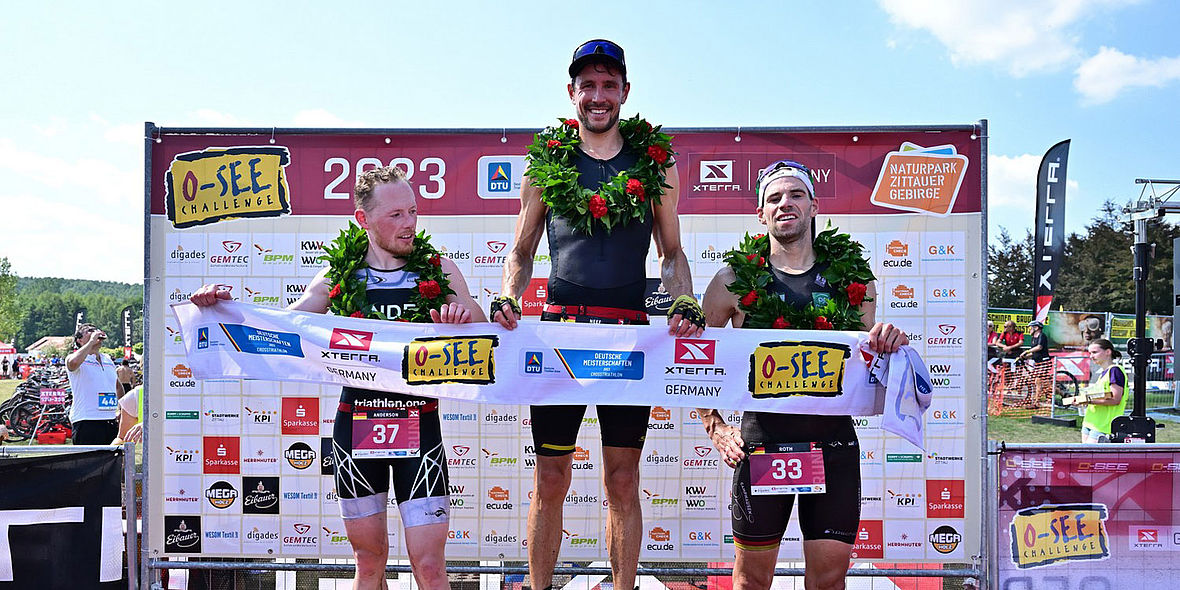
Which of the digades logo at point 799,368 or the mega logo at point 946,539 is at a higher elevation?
the digades logo at point 799,368

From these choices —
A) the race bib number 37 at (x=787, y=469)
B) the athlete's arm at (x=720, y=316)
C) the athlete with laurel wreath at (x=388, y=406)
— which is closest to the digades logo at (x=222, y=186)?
the athlete with laurel wreath at (x=388, y=406)

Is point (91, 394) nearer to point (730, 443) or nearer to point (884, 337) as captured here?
point (730, 443)

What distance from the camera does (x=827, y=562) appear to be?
319 centimetres

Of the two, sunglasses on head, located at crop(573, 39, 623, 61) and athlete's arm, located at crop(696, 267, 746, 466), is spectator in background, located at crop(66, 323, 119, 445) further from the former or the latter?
athlete's arm, located at crop(696, 267, 746, 466)

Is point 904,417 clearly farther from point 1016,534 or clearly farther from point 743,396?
point 1016,534

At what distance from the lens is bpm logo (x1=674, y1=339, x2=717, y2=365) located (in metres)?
3.55

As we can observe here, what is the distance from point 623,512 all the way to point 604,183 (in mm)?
1460

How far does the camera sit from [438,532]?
10.8ft

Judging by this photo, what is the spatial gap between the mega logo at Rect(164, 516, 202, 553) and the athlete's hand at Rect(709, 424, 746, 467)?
11.1 ft

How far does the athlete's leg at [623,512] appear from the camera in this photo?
352 cm

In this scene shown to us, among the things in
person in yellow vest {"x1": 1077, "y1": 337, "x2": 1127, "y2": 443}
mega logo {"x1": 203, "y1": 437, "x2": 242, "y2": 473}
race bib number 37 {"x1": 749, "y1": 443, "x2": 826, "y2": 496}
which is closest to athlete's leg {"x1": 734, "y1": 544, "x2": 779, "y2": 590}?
race bib number 37 {"x1": 749, "y1": 443, "x2": 826, "y2": 496}

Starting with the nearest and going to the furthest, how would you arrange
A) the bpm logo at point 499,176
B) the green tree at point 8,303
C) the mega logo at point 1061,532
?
the mega logo at point 1061,532 < the bpm logo at point 499,176 < the green tree at point 8,303

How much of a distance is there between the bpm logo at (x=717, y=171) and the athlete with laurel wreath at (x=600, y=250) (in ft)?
3.68

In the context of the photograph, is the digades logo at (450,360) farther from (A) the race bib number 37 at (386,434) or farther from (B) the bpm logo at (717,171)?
(B) the bpm logo at (717,171)
